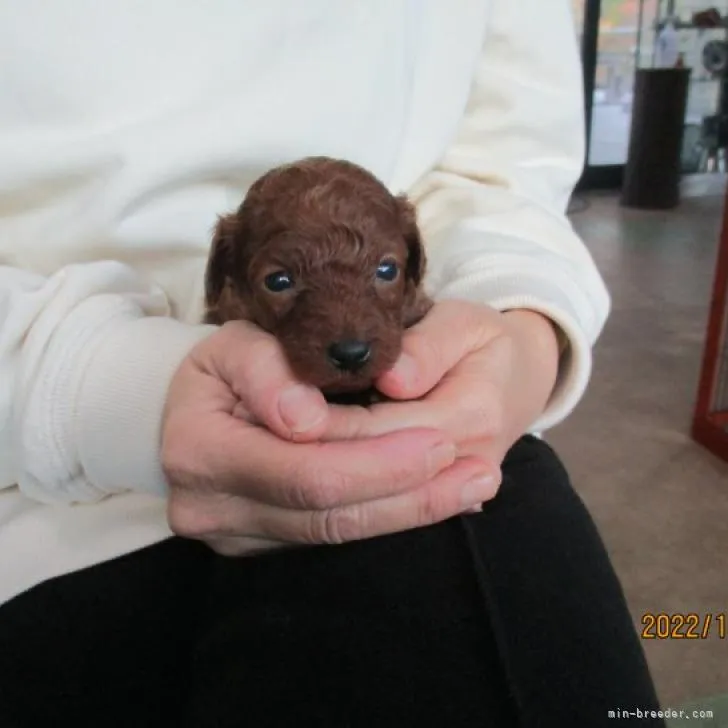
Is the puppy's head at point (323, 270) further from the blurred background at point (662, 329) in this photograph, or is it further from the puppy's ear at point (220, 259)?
the blurred background at point (662, 329)

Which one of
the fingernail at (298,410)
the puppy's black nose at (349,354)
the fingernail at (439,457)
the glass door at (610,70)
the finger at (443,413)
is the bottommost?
the glass door at (610,70)

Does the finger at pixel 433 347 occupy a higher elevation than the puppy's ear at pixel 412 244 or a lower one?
lower

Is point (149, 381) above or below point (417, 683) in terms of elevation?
above

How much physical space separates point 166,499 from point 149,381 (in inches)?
3.8

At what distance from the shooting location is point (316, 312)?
0.71 meters

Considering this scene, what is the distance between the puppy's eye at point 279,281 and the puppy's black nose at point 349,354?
113mm

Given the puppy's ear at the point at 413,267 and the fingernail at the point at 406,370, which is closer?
the fingernail at the point at 406,370

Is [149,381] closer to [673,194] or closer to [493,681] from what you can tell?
[493,681]

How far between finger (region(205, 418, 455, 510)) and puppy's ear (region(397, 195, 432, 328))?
0.19 meters

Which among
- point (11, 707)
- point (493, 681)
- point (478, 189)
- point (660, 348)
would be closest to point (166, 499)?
point (11, 707)

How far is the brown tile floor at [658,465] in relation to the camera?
1.83 meters

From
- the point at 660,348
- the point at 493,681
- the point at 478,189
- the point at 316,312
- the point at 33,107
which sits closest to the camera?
the point at 493,681

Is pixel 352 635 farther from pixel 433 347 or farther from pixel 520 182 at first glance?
pixel 520 182

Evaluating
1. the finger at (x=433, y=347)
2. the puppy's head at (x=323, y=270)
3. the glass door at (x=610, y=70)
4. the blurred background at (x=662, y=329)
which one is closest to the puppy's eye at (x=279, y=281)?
the puppy's head at (x=323, y=270)
